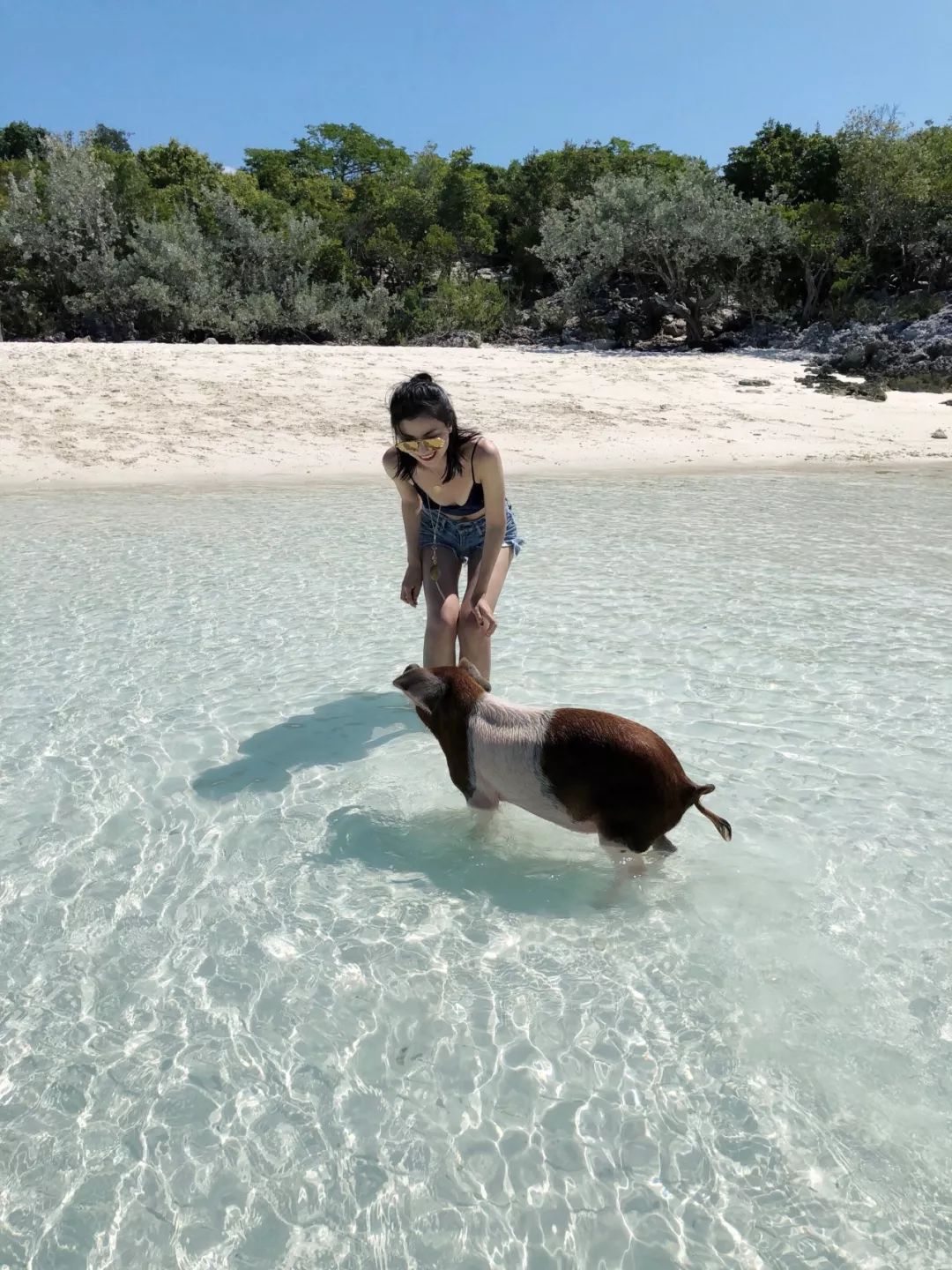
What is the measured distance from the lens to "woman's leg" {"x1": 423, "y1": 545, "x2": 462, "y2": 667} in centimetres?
418

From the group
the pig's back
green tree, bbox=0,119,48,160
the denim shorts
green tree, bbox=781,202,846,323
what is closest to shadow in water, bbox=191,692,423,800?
the denim shorts

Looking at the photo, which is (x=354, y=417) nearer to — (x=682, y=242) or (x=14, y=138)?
(x=682, y=242)

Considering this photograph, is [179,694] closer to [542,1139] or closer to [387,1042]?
[387,1042]

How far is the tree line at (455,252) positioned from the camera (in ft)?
82.3

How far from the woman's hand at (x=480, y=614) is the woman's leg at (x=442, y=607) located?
117 mm

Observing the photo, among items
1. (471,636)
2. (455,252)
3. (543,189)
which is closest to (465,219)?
(455,252)

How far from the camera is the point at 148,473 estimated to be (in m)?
12.7

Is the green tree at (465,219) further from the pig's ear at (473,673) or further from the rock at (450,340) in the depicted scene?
the pig's ear at (473,673)

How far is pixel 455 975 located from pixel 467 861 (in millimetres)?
596

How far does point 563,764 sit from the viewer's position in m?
2.83

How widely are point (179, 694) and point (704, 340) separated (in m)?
24.9

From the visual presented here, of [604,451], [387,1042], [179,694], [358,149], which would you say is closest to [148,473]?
[604,451]

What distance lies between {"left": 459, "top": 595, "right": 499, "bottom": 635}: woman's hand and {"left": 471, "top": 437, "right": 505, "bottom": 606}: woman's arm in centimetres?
3

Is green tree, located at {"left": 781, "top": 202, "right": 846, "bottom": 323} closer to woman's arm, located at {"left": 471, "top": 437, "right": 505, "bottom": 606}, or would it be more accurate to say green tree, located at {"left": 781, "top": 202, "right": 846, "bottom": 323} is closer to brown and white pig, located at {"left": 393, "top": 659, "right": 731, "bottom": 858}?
woman's arm, located at {"left": 471, "top": 437, "right": 505, "bottom": 606}
